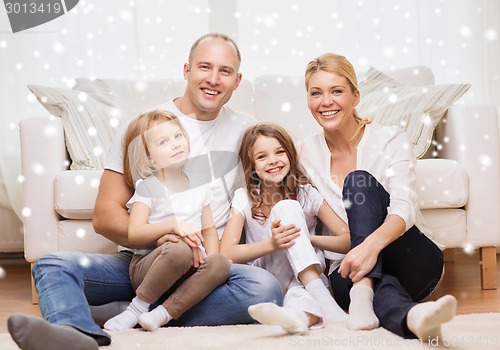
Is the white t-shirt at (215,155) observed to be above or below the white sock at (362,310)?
above

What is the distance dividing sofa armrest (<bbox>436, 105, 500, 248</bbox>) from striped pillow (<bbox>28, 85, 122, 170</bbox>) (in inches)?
A: 45.3

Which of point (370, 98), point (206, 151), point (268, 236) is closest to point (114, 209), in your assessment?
point (206, 151)

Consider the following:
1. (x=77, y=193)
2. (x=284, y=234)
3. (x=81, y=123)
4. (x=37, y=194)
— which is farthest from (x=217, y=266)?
(x=81, y=123)

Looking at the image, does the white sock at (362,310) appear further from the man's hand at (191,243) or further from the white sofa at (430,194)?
the white sofa at (430,194)

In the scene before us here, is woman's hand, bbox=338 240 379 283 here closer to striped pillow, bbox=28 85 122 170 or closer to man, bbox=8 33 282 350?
man, bbox=8 33 282 350

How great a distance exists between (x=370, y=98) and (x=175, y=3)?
1110 millimetres

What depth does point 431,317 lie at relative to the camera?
3.91 ft

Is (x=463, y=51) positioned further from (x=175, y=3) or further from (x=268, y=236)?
(x=268, y=236)

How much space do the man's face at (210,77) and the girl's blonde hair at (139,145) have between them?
0.09 meters

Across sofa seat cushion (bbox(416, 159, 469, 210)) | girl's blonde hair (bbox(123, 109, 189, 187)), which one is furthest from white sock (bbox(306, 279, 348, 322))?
sofa seat cushion (bbox(416, 159, 469, 210))

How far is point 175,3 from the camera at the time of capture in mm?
3090

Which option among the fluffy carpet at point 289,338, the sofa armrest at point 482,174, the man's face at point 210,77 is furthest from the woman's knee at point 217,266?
the sofa armrest at point 482,174

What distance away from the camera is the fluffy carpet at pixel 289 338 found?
4.26ft

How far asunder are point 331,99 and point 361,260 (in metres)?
0.43
